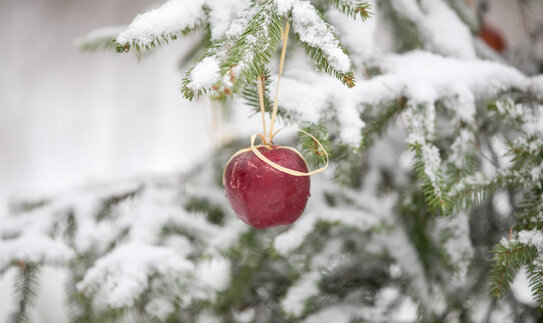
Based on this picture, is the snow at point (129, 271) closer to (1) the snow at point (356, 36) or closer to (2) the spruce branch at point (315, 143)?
(2) the spruce branch at point (315, 143)

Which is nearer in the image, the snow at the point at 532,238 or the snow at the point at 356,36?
the snow at the point at 532,238

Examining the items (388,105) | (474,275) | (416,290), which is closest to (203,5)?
(388,105)

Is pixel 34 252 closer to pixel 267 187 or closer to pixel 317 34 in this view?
pixel 267 187

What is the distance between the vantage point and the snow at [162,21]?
12.8 inches

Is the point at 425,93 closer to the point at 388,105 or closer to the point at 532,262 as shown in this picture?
the point at 388,105

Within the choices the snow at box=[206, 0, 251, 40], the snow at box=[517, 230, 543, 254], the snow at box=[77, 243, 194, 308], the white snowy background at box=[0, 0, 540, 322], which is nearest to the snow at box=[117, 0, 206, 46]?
the snow at box=[206, 0, 251, 40]

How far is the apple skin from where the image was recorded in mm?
358

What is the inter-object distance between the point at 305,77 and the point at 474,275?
1.74ft

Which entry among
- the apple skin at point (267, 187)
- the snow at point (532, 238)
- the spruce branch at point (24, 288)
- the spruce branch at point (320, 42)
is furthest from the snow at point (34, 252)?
the snow at point (532, 238)

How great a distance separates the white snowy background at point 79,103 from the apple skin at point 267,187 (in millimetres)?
1215

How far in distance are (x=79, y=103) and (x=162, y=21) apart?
1.54 m

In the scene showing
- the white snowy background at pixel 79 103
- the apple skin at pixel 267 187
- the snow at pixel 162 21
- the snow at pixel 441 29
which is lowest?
the white snowy background at pixel 79 103

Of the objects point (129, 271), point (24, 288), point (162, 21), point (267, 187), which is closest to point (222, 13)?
point (162, 21)

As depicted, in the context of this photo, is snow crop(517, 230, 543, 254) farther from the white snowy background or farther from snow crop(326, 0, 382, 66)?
the white snowy background
